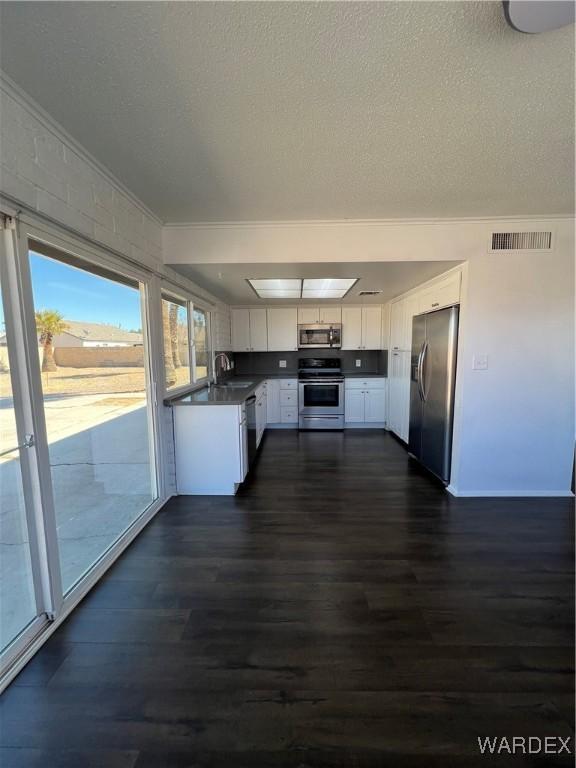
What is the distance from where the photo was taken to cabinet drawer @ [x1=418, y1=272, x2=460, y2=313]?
293 centimetres

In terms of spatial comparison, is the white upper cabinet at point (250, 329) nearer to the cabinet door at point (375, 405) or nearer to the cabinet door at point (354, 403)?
the cabinet door at point (354, 403)

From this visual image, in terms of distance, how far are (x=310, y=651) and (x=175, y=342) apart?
2756 mm

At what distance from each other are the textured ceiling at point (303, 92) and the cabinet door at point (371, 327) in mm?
3319

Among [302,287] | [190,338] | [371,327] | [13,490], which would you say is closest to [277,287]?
[302,287]

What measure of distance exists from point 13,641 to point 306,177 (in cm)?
292

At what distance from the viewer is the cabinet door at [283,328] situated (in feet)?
18.0

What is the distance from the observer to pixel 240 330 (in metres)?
5.54

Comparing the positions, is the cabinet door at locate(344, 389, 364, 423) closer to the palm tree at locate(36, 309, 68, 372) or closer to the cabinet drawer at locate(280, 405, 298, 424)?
the cabinet drawer at locate(280, 405, 298, 424)

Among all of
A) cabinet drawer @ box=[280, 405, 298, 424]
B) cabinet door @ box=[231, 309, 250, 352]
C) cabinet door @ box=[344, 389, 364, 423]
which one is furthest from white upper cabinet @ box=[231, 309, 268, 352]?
cabinet door @ box=[344, 389, 364, 423]

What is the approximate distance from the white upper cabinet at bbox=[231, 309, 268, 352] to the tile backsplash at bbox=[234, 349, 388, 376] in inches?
15.9

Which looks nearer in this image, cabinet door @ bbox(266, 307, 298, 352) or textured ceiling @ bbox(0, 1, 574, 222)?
textured ceiling @ bbox(0, 1, 574, 222)

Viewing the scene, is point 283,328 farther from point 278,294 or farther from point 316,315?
point 278,294

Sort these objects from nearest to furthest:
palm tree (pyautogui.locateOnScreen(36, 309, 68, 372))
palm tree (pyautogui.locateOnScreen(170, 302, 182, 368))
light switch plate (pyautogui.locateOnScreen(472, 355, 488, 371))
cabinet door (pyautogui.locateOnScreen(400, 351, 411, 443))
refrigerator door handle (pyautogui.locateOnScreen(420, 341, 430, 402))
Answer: palm tree (pyautogui.locateOnScreen(36, 309, 68, 372)), light switch plate (pyautogui.locateOnScreen(472, 355, 488, 371)), palm tree (pyautogui.locateOnScreen(170, 302, 182, 368)), refrigerator door handle (pyautogui.locateOnScreen(420, 341, 430, 402)), cabinet door (pyautogui.locateOnScreen(400, 351, 411, 443))

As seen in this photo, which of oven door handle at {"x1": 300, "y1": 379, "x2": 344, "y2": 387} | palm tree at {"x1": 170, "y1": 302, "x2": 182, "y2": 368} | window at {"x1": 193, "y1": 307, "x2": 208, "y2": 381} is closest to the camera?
palm tree at {"x1": 170, "y1": 302, "x2": 182, "y2": 368}
